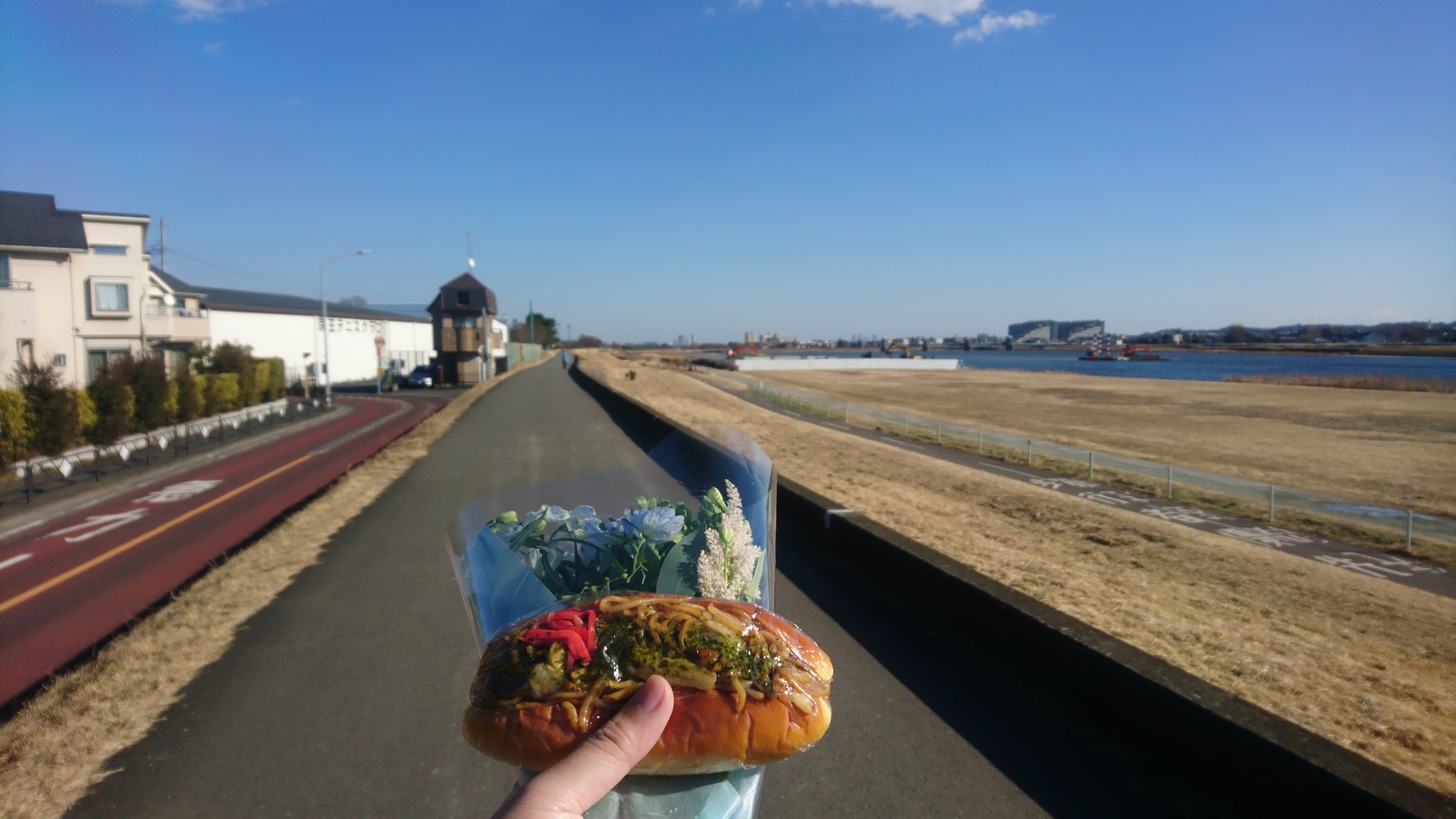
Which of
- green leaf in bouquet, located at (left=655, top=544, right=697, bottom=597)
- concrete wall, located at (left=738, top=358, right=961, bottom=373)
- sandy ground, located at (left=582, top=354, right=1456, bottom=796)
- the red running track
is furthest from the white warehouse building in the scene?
Result: green leaf in bouquet, located at (left=655, top=544, right=697, bottom=597)

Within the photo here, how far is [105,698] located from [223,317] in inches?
2032

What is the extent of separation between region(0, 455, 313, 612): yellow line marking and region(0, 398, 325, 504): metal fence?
10.7 feet

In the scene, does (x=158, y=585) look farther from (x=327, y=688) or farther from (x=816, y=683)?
(x=816, y=683)

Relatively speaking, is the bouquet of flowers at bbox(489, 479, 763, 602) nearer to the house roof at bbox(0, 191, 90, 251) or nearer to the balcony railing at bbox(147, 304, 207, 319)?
the house roof at bbox(0, 191, 90, 251)

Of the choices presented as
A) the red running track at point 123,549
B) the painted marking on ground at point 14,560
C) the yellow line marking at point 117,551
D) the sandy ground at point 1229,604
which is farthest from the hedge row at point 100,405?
the sandy ground at point 1229,604

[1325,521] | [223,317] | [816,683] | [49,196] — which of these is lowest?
[1325,521]

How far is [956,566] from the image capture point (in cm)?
629

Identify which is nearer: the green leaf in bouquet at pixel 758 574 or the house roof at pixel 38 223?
the green leaf in bouquet at pixel 758 574

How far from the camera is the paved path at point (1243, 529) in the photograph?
1045 centimetres

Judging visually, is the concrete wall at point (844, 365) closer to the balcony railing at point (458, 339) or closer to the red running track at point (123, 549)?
the balcony railing at point (458, 339)

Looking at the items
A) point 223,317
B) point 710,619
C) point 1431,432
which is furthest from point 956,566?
point 223,317

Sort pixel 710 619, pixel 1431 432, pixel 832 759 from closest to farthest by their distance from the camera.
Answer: pixel 710 619 < pixel 832 759 < pixel 1431 432

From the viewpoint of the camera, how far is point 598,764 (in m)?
1.47

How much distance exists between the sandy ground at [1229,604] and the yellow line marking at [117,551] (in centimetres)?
809
